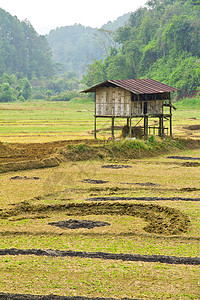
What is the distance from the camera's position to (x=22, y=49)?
5349 inches

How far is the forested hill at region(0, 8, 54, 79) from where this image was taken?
12988cm

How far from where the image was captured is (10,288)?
7.52 m

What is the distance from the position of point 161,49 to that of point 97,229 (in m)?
77.3

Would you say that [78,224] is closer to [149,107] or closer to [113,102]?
[113,102]

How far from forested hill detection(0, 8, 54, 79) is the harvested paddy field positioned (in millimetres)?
113809

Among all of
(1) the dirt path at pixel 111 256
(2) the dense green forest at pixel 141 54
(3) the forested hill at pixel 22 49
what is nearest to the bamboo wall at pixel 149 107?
(1) the dirt path at pixel 111 256

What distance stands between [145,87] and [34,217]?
1618 cm

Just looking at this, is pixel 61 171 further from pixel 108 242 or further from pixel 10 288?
pixel 10 288

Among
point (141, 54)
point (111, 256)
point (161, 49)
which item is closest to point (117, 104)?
point (111, 256)

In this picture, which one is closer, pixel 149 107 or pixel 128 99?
pixel 128 99

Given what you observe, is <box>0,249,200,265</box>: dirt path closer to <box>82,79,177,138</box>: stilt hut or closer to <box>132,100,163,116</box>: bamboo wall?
<box>82,79,177,138</box>: stilt hut

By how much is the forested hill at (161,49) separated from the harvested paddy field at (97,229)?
176ft

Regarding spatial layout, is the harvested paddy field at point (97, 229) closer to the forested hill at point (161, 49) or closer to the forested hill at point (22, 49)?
the forested hill at point (161, 49)

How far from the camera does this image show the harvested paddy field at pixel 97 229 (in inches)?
302
